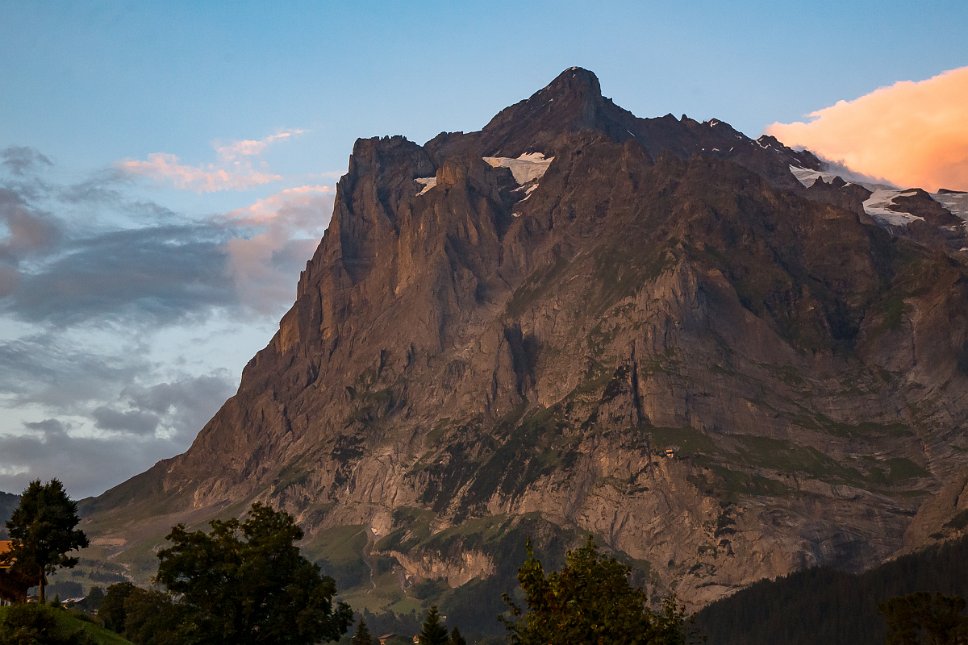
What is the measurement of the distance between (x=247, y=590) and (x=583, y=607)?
44922mm

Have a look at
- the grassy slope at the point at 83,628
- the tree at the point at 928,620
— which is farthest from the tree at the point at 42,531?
the tree at the point at 928,620

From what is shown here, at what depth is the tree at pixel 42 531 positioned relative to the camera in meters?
123

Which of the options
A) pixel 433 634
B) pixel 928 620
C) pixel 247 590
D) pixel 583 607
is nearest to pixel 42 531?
pixel 247 590

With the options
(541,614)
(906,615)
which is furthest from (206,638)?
(906,615)

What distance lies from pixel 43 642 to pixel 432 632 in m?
75.1

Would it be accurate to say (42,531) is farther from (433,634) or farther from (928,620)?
(928,620)

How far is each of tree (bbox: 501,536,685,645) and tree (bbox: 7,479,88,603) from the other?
5974 cm

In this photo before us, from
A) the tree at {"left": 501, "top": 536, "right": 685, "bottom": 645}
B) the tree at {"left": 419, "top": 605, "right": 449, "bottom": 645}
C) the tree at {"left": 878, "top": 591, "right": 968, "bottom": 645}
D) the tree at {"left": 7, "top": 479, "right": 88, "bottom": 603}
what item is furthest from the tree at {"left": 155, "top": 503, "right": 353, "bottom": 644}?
the tree at {"left": 878, "top": 591, "right": 968, "bottom": 645}

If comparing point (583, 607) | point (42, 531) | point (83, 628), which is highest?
point (42, 531)

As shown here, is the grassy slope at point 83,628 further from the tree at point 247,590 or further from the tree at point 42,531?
the tree at point 42,531

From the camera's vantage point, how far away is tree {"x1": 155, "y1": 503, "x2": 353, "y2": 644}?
11200cm

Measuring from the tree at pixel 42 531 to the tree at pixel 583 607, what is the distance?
5974 centimetres

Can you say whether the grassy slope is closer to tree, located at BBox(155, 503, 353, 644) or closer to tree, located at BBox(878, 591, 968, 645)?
tree, located at BBox(155, 503, 353, 644)

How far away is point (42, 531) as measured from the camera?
402 ft
